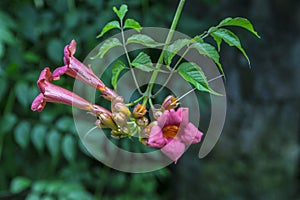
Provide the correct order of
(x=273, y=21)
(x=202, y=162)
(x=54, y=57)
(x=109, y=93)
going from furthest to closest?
(x=202, y=162), (x=273, y=21), (x=54, y=57), (x=109, y=93)

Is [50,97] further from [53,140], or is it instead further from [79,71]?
[53,140]

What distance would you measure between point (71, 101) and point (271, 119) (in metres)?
1.76

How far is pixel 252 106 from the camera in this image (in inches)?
94.2

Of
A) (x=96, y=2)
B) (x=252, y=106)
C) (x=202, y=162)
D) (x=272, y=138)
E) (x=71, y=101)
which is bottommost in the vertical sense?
(x=202, y=162)

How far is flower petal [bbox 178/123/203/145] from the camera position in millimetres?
703

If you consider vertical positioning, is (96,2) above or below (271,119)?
above

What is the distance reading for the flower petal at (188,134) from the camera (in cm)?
70

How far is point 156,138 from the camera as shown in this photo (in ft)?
2.26

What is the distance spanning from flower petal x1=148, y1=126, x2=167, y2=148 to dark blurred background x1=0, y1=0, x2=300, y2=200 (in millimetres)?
1144

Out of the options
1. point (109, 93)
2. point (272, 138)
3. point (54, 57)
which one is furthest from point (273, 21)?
point (109, 93)

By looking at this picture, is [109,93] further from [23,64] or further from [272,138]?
[272,138]

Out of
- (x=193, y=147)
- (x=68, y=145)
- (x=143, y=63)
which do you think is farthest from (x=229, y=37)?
(x=193, y=147)

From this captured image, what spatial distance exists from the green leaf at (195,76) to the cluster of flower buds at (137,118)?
47 millimetres

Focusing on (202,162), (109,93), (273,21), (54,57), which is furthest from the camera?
(202,162)
